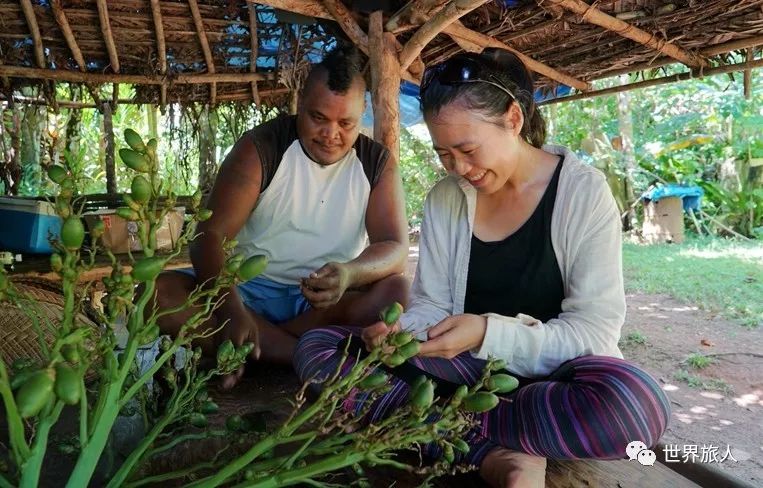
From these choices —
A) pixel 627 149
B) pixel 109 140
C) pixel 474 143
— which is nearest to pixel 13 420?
pixel 474 143

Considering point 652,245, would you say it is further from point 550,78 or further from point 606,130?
point 550,78

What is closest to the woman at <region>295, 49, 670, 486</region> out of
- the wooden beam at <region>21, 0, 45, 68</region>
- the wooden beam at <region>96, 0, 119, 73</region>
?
the wooden beam at <region>96, 0, 119, 73</region>

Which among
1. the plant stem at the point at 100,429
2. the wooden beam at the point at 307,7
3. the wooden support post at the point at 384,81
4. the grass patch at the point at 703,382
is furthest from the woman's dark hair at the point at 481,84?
the grass patch at the point at 703,382

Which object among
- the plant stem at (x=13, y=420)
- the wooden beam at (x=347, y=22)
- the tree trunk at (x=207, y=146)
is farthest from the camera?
the tree trunk at (x=207, y=146)

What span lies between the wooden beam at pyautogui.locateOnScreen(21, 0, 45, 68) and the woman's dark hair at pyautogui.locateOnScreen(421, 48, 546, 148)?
3.55 m

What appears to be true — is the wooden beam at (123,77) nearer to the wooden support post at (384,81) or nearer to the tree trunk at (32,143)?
the tree trunk at (32,143)

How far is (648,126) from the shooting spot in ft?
40.9

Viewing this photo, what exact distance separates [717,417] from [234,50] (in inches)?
173

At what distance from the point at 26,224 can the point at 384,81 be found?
8.58ft

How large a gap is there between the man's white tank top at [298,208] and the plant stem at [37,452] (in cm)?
186

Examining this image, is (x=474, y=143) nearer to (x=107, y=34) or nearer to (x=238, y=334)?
(x=238, y=334)

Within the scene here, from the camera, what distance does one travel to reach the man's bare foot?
4.11ft

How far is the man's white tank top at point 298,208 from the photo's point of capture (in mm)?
2506

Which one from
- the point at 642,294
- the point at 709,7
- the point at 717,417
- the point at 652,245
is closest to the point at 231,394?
the point at 717,417
